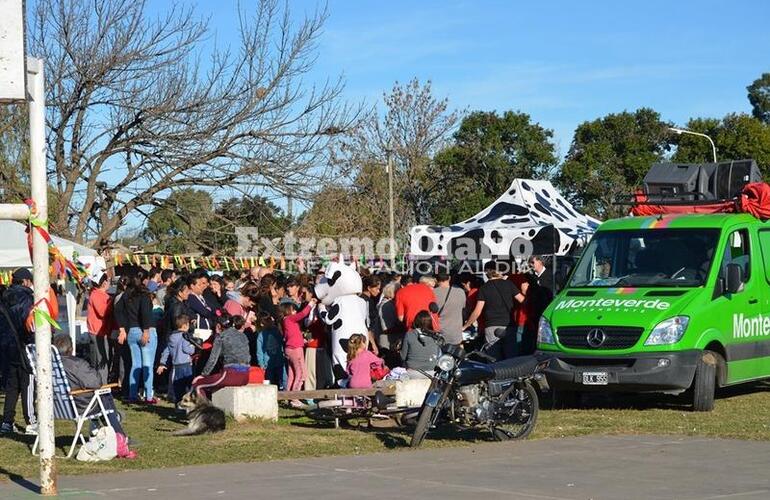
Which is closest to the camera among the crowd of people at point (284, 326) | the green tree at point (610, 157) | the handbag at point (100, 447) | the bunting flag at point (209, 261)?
the handbag at point (100, 447)

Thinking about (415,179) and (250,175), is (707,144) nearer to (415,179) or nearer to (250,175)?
(415,179)

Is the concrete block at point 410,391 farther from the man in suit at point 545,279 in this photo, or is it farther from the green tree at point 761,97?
the green tree at point 761,97

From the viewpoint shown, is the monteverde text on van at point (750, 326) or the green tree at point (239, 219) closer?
the monteverde text on van at point (750, 326)

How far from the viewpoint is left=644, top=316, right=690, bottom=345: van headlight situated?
14133 millimetres

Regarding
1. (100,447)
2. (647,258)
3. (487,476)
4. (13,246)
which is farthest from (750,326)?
(13,246)

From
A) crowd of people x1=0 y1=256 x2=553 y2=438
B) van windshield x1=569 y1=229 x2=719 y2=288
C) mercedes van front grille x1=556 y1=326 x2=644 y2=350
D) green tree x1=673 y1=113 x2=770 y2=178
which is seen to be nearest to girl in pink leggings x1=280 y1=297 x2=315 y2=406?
crowd of people x1=0 y1=256 x2=553 y2=438

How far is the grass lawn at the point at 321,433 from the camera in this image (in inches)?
444

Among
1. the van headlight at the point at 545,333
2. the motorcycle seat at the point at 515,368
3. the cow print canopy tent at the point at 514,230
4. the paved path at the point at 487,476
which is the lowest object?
the paved path at the point at 487,476

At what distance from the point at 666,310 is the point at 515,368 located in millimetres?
2851

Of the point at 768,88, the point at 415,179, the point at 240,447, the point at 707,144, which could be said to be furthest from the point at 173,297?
the point at 768,88

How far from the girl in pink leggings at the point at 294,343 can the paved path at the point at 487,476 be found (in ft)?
14.6

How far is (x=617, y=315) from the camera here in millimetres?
14344

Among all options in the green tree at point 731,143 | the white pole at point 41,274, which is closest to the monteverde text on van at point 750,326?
the white pole at point 41,274

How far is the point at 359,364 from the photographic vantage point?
14156mm
